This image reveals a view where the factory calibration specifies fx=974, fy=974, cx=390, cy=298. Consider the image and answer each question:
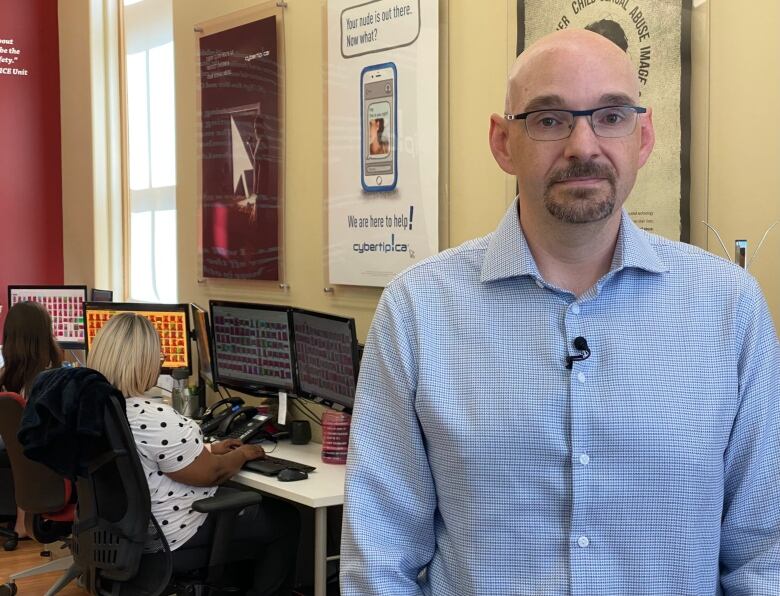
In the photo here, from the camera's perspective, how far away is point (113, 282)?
6.37 meters

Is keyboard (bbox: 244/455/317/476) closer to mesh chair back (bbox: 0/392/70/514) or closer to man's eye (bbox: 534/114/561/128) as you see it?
mesh chair back (bbox: 0/392/70/514)

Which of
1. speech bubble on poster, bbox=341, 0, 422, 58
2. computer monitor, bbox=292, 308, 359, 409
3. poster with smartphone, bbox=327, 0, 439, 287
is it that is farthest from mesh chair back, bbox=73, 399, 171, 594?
speech bubble on poster, bbox=341, 0, 422, 58

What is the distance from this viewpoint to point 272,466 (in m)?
3.49

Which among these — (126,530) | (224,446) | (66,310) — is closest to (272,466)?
(224,446)

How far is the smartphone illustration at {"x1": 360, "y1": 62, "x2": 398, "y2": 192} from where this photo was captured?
368 centimetres

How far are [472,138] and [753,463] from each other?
221cm

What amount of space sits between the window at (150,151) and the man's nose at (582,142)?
179 inches

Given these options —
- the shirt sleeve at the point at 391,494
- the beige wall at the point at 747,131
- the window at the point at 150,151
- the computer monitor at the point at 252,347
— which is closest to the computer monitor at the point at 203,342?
the computer monitor at the point at 252,347

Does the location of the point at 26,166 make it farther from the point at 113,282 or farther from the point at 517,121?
the point at 517,121

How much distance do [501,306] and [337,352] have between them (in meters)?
2.16

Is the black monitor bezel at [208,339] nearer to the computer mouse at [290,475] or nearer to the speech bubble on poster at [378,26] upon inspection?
the computer mouse at [290,475]

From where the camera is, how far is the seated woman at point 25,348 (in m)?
4.58

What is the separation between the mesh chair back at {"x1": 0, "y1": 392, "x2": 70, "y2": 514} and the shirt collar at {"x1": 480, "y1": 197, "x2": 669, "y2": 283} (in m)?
3.05

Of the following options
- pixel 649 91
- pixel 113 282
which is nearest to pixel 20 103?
pixel 113 282
